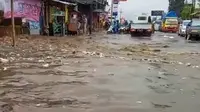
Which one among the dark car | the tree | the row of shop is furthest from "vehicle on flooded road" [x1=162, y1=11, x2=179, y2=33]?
the tree

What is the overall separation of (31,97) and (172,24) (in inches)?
2261

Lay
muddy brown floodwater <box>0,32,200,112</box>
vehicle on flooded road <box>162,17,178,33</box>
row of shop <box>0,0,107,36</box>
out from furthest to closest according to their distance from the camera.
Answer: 1. vehicle on flooded road <box>162,17,178,33</box>
2. row of shop <box>0,0,107,36</box>
3. muddy brown floodwater <box>0,32,200,112</box>

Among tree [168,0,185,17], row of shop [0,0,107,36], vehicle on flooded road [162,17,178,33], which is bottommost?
vehicle on flooded road [162,17,178,33]

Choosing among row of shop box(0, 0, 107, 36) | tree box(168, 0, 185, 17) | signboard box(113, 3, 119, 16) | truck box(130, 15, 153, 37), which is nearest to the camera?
row of shop box(0, 0, 107, 36)

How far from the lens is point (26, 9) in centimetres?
3047

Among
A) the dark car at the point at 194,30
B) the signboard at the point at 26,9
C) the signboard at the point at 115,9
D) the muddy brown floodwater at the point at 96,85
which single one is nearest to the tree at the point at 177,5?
the signboard at the point at 115,9

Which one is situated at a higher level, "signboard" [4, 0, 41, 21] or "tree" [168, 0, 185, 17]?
"tree" [168, 0, 185, 17]

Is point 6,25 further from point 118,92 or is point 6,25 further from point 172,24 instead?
point 172,24

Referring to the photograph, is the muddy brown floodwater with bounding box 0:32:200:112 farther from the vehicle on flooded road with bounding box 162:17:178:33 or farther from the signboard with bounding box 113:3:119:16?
the signboard with bounding box 113:3:119:16

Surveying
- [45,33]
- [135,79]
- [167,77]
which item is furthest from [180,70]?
[45,33]

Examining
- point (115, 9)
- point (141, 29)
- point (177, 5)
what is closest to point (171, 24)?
point (115, 9)

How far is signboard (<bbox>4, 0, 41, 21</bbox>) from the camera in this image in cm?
2791

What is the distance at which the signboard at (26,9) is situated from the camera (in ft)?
91.6

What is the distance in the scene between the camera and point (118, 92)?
28.5ft
